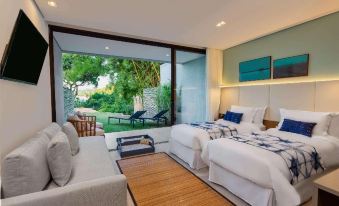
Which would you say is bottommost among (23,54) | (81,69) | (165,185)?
(165,185)

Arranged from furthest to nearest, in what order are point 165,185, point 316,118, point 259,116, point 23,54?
point 259,116, point 316,118, point 165,185, point 23,54

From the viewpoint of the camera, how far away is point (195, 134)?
3.05m

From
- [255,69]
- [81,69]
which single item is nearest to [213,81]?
[255,69]

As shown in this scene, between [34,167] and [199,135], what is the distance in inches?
91.1

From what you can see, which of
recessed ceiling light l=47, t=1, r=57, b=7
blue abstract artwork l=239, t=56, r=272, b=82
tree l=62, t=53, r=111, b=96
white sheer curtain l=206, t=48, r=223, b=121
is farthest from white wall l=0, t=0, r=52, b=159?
tree l=62, t=53, r=111, b=96

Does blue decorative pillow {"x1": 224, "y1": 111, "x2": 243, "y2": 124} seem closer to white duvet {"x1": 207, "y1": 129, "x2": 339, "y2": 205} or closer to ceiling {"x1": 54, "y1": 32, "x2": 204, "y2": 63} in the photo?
white duvet {"x1": 207, "y1": 129, "x2": 339, "y2": 205}

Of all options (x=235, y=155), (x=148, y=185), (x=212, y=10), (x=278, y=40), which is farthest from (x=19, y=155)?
(x=278, y=40)

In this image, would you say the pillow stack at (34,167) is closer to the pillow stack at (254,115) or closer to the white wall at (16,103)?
the white wall at (16,103)

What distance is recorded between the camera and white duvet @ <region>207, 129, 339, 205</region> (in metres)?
1.72

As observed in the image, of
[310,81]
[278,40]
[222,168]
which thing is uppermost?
[278,40]

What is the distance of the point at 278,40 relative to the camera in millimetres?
3531

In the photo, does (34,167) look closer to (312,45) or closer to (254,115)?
(254,115)

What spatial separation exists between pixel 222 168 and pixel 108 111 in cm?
676

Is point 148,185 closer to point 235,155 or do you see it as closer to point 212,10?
point 235,155
